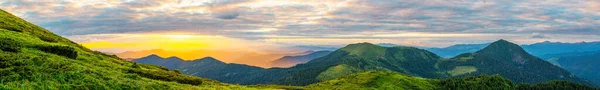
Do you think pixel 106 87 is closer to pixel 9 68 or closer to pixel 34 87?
pixel 34 87

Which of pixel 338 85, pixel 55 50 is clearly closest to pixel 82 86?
pixel 55 50

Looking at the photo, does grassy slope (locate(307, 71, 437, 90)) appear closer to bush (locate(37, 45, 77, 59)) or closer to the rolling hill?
the rolling hill

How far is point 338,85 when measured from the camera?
130750 millimetres

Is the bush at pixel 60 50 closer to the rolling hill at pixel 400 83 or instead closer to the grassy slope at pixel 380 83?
the rolling hill at pixel 400 83

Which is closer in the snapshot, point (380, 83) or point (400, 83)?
point (380, 83)

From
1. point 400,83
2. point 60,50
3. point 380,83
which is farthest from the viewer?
point 400,83

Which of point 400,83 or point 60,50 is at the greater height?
point 60,50

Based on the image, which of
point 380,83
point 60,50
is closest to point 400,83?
point 380,83

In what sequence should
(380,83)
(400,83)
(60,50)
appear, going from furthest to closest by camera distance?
(400,83)
(380,83)
(60,50)

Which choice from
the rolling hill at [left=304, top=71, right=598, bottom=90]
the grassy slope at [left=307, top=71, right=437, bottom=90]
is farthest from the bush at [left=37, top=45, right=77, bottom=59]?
the grassy slope at [left=307, top=71, right=437, bottom=90]

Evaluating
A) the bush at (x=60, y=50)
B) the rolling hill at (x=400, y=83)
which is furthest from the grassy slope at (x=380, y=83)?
the bush at (x=60, y=50)

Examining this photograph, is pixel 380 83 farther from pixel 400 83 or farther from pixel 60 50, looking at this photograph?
pixel 60 50

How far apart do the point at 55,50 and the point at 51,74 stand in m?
34.6

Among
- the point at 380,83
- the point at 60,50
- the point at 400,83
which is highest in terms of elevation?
the point at 60,50
